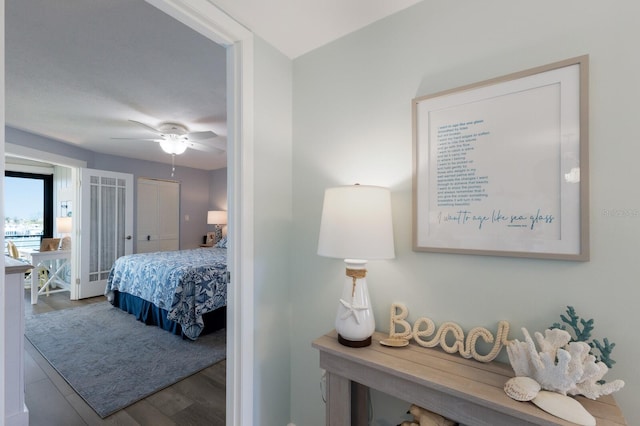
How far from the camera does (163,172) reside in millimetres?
5555

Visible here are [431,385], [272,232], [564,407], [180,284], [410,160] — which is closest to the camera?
[564,407]

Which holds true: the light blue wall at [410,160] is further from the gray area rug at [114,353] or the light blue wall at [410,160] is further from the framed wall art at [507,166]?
the gray area rug at [114,353]

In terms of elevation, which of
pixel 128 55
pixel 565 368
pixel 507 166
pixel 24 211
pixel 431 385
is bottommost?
pixel 431 385

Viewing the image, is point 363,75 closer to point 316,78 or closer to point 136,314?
point 316,78

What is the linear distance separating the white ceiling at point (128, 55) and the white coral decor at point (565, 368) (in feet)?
4.74

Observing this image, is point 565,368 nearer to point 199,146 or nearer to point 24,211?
point 199,146

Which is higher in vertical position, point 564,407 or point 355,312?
point 355,312

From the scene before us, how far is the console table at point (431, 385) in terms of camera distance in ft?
2.62

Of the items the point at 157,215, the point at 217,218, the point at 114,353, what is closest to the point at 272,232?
the point at 114,353

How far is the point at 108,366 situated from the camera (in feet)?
8.05

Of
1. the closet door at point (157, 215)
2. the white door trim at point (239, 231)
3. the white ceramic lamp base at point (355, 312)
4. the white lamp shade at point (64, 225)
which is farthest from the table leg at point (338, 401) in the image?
the white lamp shade at point (64, 225)

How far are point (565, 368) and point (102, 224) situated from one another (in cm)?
568

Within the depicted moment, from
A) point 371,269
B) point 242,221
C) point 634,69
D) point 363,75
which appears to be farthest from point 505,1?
point 242,221

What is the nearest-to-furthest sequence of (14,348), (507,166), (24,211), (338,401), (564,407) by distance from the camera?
(564,407) → (507,166) → (338,401) → (14,348) → (24,211)
